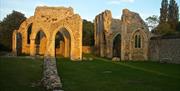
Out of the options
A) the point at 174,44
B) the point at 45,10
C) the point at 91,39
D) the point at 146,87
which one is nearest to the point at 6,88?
the point at 146,87

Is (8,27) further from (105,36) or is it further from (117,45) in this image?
(117,45)

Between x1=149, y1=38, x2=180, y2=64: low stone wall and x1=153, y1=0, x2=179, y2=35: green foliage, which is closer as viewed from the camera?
x1=149, y1=38, x2=180, y2=64: low stone wall

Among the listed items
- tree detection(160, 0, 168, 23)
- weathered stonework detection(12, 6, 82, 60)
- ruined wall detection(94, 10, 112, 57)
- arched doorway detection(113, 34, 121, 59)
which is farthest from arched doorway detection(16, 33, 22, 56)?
tree detection(160, 0, 168, 23)

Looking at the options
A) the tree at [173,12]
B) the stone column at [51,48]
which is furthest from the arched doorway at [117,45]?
the tree at [173,12]

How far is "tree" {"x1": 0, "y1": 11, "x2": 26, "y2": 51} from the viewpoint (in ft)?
161

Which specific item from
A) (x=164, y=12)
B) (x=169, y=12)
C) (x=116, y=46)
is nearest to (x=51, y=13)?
(x=116, y=46)

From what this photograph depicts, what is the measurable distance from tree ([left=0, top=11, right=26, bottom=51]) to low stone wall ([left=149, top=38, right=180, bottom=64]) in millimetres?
21414

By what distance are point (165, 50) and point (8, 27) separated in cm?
2705

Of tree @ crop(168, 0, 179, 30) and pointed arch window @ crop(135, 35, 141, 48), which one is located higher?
tree @ crop(168, 0, 179, 30)

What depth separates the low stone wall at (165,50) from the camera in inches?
1246

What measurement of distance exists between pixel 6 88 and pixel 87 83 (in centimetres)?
384

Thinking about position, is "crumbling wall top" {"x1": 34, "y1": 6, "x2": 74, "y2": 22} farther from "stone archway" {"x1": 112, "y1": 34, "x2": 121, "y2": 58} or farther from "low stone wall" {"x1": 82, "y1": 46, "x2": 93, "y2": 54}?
"low stone wall" {"x1": 82, "y1": 46, "x2": 93, "y2": 54}

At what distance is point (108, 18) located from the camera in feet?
146

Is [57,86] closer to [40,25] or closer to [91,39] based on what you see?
[40,25]
